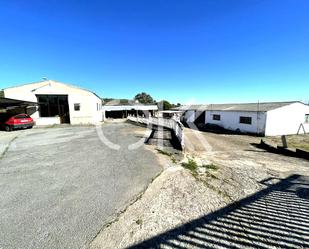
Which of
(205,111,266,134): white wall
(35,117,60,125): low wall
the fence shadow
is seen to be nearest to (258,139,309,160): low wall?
the fence shadow

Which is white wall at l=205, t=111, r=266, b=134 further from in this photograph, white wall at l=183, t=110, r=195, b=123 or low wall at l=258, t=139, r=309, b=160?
low wall at l=258, t=139, r=309, b=160

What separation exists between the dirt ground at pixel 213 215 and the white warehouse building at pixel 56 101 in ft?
59.6

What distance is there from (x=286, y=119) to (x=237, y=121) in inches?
176

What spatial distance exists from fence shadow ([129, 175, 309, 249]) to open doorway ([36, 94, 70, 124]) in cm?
2062

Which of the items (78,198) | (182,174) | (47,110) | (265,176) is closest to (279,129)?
(265,176)

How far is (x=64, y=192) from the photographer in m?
3.76

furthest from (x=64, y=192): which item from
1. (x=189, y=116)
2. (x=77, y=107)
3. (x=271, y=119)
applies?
(x=189, y=116)

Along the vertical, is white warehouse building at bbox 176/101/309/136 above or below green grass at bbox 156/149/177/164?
above

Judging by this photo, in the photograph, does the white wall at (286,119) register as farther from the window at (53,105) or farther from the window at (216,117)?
the window at (53,105)

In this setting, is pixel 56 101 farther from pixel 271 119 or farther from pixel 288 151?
pixel 271 119

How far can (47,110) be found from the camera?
19062 mm

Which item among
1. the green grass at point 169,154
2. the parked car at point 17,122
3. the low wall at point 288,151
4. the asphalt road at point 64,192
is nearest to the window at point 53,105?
the parked car at point 17,122

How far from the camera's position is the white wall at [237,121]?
626 inches

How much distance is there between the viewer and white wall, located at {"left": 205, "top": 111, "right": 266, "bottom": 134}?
15.9m
